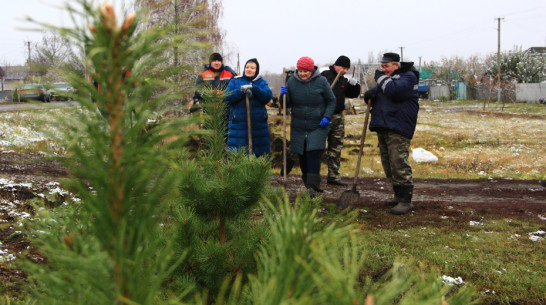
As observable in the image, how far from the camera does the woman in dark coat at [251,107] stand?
7.07 meters

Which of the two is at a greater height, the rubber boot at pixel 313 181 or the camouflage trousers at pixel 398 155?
the camouflage trousers at pixel 398 155

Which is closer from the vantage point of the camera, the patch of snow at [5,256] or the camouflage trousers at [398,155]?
the patch of snow at [5,256]

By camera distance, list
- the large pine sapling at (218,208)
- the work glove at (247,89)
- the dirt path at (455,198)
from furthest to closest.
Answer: the work glove at (247,89)
the dirt path at (455,198)
the large pine sapling at (218,208)

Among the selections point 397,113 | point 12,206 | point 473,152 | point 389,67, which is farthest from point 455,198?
point 473,152

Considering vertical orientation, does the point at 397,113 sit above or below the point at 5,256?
above

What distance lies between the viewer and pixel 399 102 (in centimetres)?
626

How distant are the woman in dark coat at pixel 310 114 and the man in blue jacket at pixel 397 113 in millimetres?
945

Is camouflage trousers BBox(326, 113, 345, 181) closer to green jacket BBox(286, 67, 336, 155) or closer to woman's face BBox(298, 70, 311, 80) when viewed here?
green jacket BBox(286, 67, 336, 155)

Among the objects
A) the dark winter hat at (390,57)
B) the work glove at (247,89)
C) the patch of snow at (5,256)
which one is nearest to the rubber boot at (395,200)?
the dark winter hat at (390,57)

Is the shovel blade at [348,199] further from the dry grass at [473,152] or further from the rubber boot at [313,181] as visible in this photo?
the dry grass at [473,152]

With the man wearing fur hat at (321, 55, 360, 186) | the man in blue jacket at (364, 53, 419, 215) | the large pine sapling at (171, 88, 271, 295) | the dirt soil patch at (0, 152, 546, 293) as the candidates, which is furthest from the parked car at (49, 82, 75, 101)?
the man wearing fur hat at (321, 55, 360, 186)

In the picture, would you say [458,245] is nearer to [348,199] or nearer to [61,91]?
[348,199]

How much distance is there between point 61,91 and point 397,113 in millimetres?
5759

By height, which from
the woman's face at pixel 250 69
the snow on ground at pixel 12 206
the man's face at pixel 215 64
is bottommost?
the snow on ground at pixel 12 206
